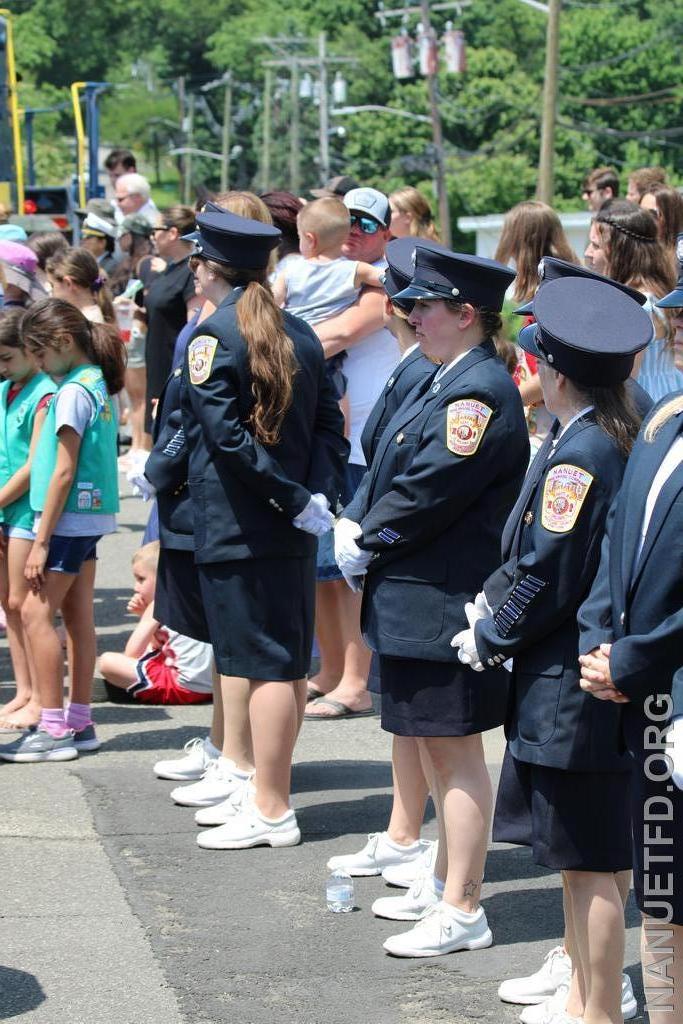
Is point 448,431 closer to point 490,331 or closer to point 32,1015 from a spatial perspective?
point 490,331

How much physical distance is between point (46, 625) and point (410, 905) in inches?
89.6

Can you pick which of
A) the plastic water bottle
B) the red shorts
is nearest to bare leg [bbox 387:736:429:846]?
the plastic water bottle

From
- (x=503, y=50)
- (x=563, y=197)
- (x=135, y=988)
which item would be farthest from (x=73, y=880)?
(x=503, y=50)

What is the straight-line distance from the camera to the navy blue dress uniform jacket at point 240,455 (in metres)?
5.39

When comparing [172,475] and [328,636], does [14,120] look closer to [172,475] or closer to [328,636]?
[328,636]

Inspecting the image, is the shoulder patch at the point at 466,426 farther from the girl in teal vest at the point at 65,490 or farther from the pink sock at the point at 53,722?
the pink sock at the point at 53,722

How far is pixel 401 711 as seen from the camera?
4.70 m

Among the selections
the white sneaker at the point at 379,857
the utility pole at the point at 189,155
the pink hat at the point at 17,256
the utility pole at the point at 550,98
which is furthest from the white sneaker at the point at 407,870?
the utility pole at the point at 189,155

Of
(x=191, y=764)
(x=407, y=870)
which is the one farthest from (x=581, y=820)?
(x=191, y=764)

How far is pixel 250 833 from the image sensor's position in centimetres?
555

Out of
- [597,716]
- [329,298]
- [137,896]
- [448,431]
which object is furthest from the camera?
[329,298]

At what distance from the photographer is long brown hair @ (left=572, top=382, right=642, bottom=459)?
3867mm

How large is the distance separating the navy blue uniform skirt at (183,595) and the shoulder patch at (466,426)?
179 centimetres

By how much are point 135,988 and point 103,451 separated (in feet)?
8.85
